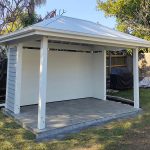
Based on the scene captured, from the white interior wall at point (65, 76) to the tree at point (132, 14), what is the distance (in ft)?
22.0

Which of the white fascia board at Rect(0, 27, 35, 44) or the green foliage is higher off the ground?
the green foliage

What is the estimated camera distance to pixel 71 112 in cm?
720

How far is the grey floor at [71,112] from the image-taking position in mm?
6073

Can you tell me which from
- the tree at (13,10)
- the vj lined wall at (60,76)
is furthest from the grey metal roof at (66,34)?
the tree at (13,10)

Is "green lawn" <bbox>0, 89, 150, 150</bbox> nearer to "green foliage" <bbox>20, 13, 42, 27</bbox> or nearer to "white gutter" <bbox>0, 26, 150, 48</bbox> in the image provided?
"white gutter" <bbox>0, 26, 150, 48</bbox>

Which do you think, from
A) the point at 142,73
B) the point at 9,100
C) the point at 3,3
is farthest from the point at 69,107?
the point at 142,73

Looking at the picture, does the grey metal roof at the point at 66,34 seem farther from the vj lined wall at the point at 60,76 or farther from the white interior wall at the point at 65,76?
the white interior wall at the point at 65,76

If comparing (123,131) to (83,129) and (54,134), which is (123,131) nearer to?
(83,129)

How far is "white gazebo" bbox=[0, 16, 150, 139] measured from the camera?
5.52 m

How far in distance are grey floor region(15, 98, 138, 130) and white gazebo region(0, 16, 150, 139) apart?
1.27ft

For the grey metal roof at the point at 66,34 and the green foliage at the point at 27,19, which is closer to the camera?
the grey metal roof at the point at 66,34

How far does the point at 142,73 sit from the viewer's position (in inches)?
598

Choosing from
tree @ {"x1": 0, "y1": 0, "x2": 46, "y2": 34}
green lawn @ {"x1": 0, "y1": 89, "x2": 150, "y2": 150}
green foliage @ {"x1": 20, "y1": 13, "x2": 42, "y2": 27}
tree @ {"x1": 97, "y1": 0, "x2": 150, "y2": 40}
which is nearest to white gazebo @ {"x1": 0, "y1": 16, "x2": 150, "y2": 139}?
green lawn @ {"x1": 0, "y1": 89, "x2": 150, "y2": 150}

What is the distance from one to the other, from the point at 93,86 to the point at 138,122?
3850mm
